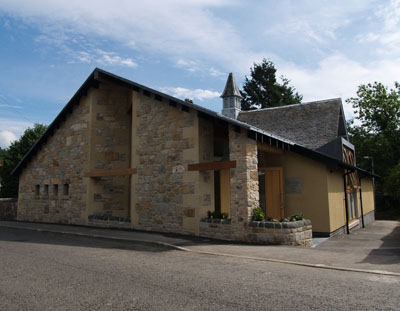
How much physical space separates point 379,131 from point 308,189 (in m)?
25.9

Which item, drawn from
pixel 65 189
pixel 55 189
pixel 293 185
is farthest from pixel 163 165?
pixel 55 189

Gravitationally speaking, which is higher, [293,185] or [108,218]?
[293,185]

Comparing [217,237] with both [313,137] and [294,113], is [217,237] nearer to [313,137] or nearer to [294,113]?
[313,137]

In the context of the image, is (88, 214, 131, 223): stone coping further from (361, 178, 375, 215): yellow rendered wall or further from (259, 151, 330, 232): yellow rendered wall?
(361, 178, 375, 215): yellow rendered wall

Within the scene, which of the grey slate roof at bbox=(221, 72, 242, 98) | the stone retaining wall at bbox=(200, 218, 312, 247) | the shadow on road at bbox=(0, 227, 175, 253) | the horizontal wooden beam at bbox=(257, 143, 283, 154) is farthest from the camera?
the grey slate roof at bbox=(221, 72, 242, 98)

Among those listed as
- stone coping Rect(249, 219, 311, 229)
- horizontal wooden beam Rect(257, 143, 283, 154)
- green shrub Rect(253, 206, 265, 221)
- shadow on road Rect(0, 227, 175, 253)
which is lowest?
shadow on road Rect(0, 227, 175, 253)

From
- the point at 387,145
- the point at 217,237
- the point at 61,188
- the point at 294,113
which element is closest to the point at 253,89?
the point at 387,145

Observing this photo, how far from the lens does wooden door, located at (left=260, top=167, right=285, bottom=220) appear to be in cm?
1192

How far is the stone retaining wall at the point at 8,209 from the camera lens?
19000 mm

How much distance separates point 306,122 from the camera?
622 inches

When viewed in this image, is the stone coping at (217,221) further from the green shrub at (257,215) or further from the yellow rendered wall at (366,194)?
the yellow rendered wall at (366,194)

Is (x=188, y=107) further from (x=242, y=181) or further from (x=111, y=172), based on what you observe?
(x=111, y=172)

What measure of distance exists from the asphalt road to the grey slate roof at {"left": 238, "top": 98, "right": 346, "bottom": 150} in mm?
9088

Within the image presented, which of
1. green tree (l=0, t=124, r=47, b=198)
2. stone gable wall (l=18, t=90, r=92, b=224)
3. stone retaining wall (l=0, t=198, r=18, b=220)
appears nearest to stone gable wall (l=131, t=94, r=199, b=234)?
stone gable wall (l=18, t=90, r=92, b=224)
